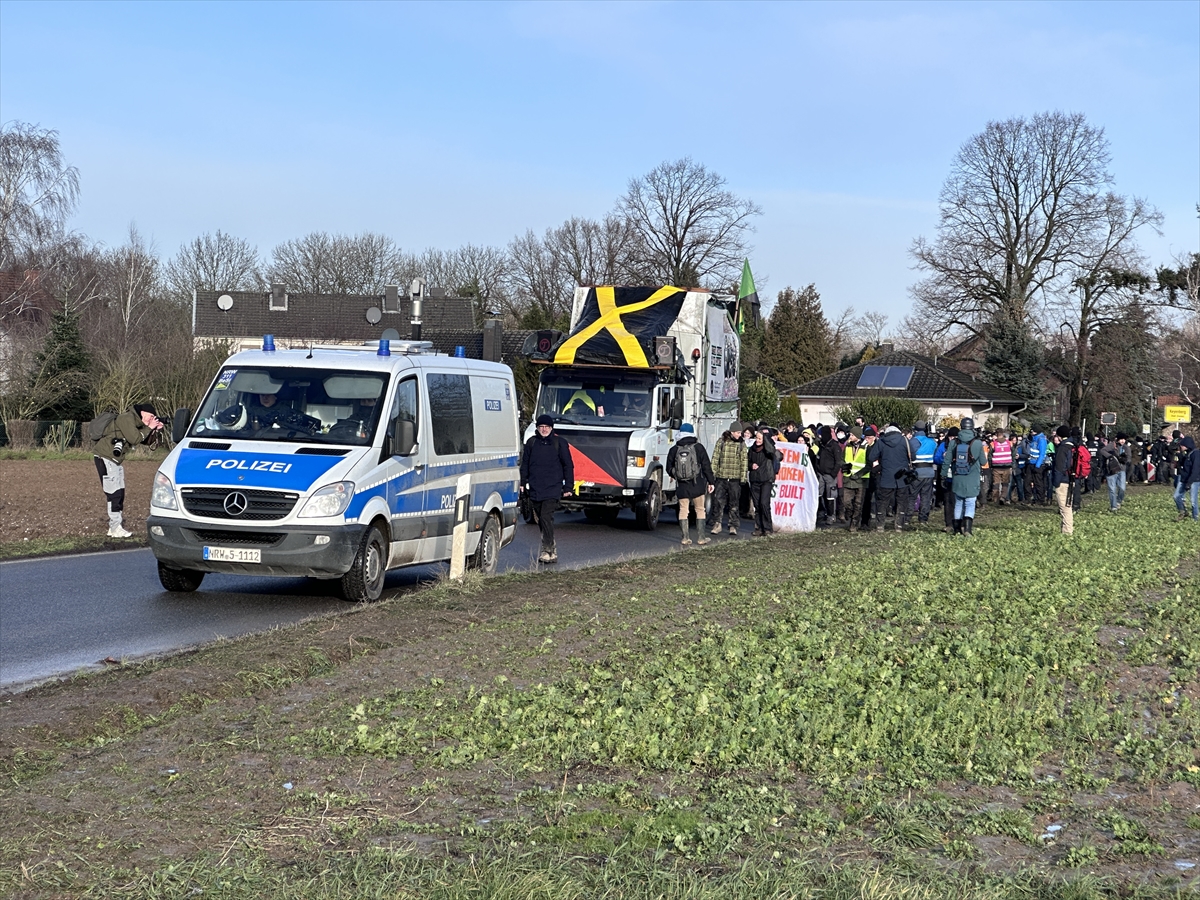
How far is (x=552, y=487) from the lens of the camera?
16.4 metres

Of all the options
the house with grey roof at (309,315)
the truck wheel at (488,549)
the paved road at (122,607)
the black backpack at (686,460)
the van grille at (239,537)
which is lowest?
the paved road at (122,607)

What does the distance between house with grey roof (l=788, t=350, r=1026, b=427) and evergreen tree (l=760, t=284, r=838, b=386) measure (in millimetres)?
9475

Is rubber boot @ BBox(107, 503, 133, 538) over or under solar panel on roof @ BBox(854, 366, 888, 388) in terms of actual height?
under

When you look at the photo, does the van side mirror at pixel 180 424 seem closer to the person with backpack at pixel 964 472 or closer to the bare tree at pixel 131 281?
the person with backpack at pixel 964 472

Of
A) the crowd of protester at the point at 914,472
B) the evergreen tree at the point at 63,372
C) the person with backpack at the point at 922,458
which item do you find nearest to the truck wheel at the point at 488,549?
the crowd of protester at the point at 914,472

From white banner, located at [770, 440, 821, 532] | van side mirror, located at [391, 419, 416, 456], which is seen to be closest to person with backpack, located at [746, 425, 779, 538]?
white banner, located at [770, 440, 821, 532]

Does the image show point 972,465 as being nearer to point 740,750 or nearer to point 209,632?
point 209,632

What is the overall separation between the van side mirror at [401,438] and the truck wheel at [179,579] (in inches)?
92.3

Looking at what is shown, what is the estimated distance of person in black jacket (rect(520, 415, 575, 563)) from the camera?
1641 centimetres

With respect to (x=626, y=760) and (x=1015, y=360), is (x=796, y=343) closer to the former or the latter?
(x=1015, y=360)

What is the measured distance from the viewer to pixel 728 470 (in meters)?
21.7

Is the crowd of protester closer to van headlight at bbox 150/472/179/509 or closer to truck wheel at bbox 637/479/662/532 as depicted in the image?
truck wheel at bbox 637/479/662/532

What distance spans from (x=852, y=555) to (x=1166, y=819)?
11.4m

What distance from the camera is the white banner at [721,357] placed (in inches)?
973
